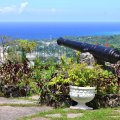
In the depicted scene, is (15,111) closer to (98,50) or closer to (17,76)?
(17,76)

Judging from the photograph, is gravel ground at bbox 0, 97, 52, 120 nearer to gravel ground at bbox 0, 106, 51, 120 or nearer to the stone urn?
gravel ground at bbox 0, 106, 51, 120

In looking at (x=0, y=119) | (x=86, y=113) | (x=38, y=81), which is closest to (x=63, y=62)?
(x=38, y=81)

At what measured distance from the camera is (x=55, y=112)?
9.36 metres

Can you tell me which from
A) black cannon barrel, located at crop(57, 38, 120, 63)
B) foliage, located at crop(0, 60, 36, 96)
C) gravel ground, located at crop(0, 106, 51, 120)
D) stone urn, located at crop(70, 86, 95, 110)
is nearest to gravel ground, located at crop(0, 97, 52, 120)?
gravel ground, located at crop(0, 106, 51, 120)

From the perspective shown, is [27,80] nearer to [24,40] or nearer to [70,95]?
[70,95]

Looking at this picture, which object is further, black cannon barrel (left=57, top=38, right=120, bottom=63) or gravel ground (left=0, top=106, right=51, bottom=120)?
black cannon barrel (left=57, top=38, right=120, bottom=63)

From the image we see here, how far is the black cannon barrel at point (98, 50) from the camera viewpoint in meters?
13.5

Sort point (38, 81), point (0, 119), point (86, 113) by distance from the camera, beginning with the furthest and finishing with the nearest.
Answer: point (38, 81), point (86, 113), point (0, 119)

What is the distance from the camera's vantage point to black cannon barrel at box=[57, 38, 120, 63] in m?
13.5

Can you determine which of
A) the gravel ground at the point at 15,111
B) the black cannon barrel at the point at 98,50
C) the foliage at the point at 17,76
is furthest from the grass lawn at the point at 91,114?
the black cannon barrel at the point at 98,50

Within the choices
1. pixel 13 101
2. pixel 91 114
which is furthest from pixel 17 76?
pixel 91 114

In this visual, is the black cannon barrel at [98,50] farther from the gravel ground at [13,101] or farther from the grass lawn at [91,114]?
the grass lawn at [91,114]

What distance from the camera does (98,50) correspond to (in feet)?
48.4

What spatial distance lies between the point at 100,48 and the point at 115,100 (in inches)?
182
